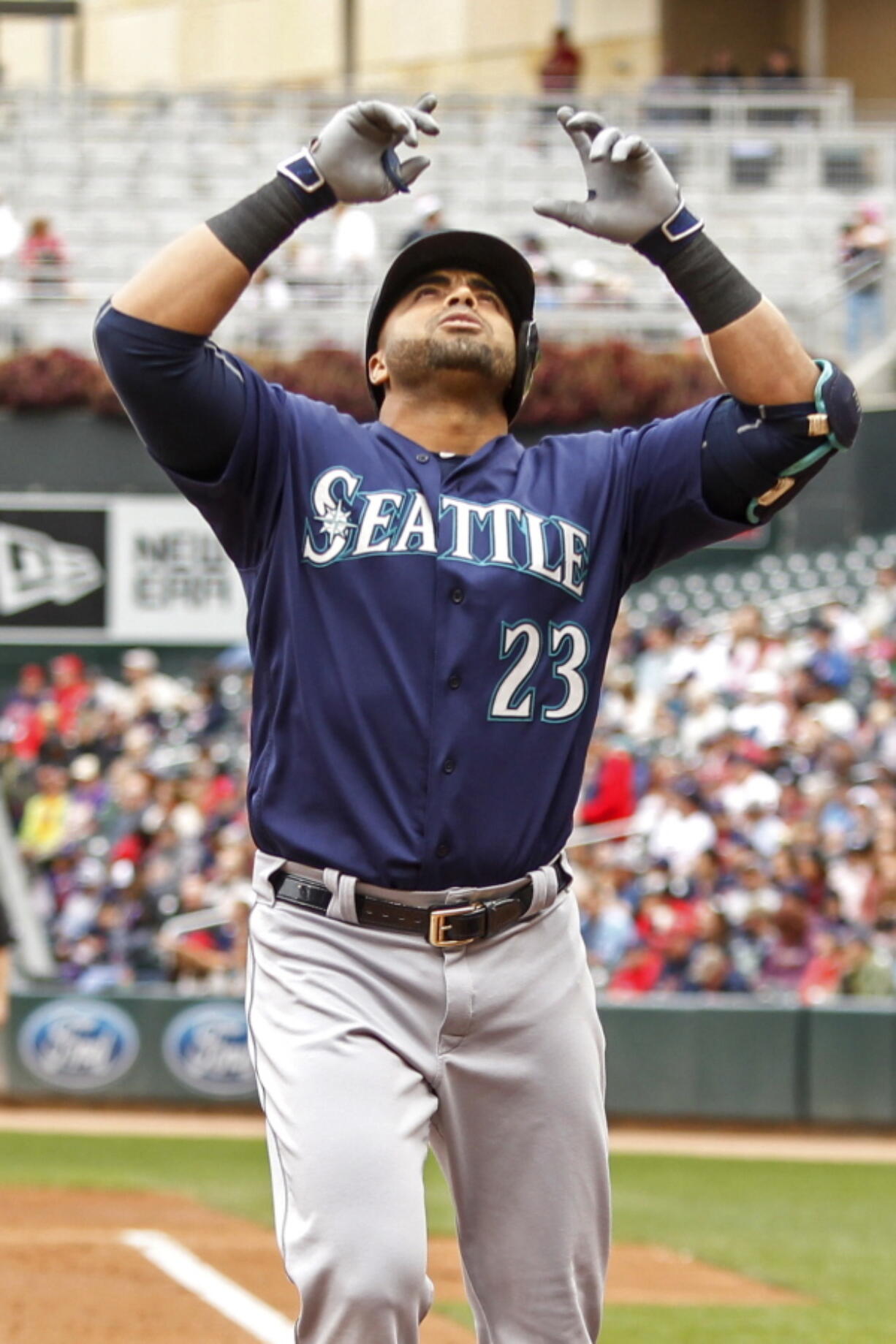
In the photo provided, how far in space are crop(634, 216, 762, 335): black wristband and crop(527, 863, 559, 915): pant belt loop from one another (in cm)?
92

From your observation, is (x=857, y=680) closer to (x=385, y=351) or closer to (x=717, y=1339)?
(x=717, y=1339)

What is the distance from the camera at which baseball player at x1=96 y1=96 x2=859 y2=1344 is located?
3.16 m

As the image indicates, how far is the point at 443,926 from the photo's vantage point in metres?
3.22

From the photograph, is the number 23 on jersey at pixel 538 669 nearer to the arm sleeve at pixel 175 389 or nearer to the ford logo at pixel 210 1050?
the arm sleeve at pixel 175 389

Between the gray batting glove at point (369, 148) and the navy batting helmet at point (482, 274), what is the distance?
9.2 inches

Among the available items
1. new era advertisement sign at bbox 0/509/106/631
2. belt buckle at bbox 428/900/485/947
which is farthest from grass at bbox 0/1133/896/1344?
new era advertisement sign at bbox 0/509/106/631

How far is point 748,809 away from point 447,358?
1084 cm

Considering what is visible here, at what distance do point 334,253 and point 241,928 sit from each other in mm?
7977

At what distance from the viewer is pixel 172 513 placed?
19359 mm

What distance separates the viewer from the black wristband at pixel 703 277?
10.8 feet

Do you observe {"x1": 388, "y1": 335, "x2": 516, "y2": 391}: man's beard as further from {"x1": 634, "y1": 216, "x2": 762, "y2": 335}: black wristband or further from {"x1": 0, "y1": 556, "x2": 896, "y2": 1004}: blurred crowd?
{"x1": 0, "y1": 556, "x2": 896, "y2": 1004}: blurred crowd

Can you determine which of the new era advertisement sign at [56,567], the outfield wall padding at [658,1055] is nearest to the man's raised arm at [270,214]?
the outfield wall padding at [658,1055]

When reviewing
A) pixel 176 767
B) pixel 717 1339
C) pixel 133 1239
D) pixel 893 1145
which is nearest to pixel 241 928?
pixel 176 767

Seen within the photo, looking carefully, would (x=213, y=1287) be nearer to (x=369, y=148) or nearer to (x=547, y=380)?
(x=369, y=148)
